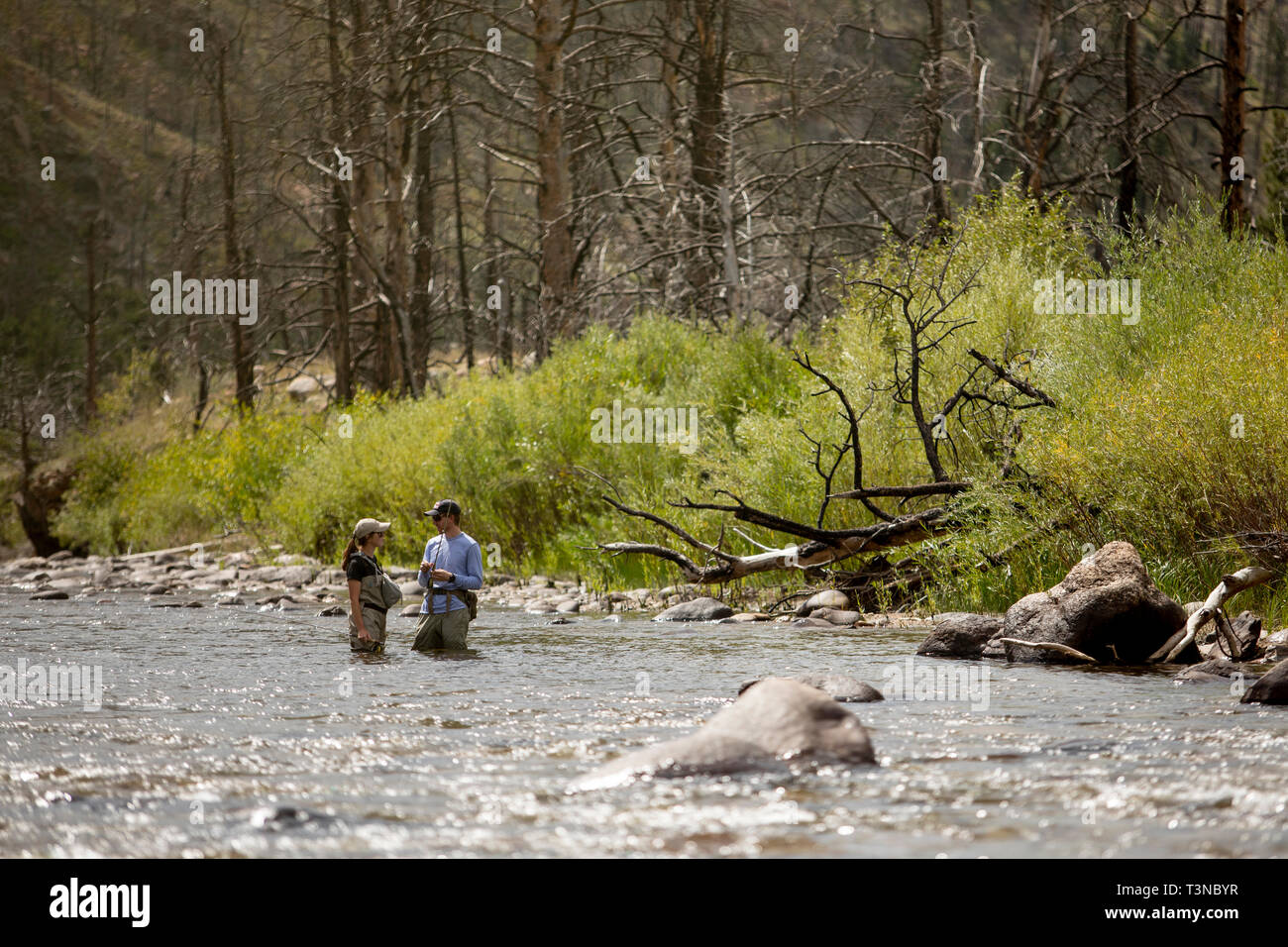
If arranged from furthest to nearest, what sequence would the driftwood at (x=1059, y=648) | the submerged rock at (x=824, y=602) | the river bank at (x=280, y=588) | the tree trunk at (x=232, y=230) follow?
the tree trunk at (x=232, y=230) → the river bank at (x=280, y=588) → the submerged rock at (x=824, y=602) → the driftwood at (x=1059, y=648)

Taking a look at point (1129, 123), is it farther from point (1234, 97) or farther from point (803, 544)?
point (803, 544)

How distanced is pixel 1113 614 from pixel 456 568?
5.25 m

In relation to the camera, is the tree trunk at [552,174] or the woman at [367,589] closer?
the woman at [367,589]

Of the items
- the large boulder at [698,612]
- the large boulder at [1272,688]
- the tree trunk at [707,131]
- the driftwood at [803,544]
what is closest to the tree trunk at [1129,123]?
the tree trunk at [707,131]

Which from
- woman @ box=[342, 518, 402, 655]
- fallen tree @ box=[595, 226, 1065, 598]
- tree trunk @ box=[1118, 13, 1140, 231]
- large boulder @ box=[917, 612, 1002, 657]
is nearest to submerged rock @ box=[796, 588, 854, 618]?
fallen tree @ box=[595, 226, 1065, 598]

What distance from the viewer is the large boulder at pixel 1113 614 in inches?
372

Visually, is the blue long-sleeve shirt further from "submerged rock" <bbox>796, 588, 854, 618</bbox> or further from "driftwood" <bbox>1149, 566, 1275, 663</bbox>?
"driftwood" <bbox>1149, 566, 1275, 663</bbox>

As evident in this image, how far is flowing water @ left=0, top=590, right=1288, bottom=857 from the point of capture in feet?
15.4

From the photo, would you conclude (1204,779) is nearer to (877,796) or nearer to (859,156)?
(877,796)

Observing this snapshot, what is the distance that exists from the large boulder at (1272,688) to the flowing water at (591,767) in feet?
0.72

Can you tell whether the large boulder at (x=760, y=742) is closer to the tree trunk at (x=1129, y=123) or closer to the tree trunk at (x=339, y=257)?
the tree trunk at (x=1129, y=123)

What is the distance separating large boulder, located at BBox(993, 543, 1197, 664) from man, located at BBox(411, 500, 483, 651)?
4521mm

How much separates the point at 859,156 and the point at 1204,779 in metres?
21.7
